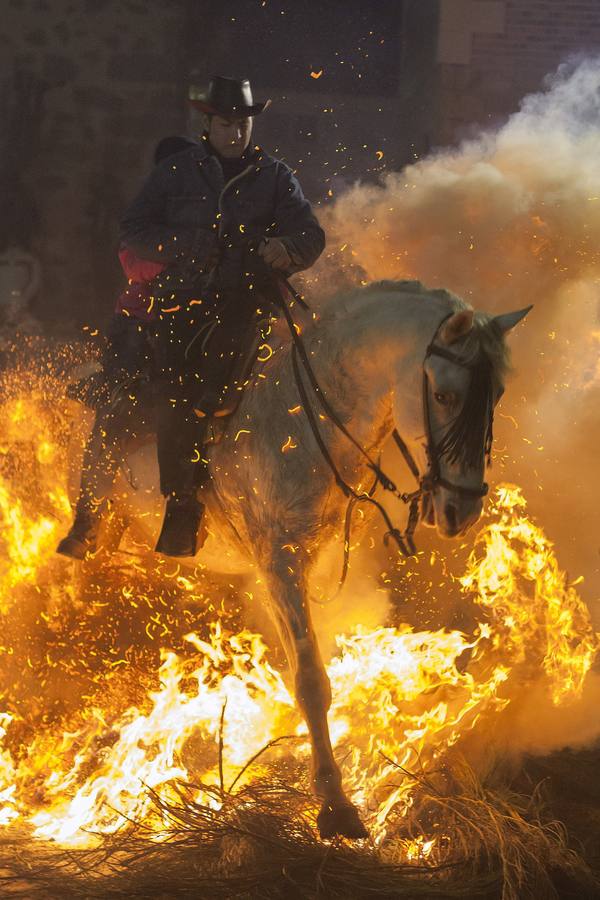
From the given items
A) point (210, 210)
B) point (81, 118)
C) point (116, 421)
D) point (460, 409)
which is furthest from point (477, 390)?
point (81, 118)

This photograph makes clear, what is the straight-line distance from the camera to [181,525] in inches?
189

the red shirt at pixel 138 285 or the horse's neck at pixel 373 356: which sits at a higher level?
the red shirt at pixel 138 285

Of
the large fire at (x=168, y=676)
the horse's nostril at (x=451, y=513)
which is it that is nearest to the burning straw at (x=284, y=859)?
the large fire at (x=168, y=676)

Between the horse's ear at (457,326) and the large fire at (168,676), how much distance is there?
2089 millimetres

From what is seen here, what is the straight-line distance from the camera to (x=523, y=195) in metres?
7.55

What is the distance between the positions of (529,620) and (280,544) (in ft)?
7.34

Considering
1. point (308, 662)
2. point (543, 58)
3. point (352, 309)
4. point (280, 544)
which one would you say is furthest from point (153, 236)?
point (543, 58)

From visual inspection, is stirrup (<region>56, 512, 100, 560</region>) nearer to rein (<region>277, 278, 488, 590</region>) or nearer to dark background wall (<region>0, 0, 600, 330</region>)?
rein (<region>277, 278, 488, 590</region>)

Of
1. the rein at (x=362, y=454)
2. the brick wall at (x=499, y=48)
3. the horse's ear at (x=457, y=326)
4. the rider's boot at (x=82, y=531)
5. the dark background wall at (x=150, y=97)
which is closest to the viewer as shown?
the horse's ear at (x=457, y=326)

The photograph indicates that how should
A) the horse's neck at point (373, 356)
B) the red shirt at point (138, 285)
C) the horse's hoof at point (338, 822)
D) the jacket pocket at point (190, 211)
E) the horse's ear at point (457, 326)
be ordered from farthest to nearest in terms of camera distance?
1. the red shirt at point (138, 285)
2. the jacket pocket at point (190, 211)
3. the horse's hoof at point (338, 822)
4. the horse's neck at point (373, 356)
5. the horse's ear at point (457, 326)

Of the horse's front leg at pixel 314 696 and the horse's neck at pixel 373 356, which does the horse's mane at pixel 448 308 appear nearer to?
the horse's neck at pixel 373 356

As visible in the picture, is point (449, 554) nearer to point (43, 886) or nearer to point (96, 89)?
point (43, 886)

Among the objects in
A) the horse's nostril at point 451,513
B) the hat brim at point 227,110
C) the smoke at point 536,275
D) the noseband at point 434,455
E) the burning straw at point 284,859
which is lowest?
the burning straw at point 284,859

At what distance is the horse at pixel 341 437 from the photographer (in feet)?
12.7
